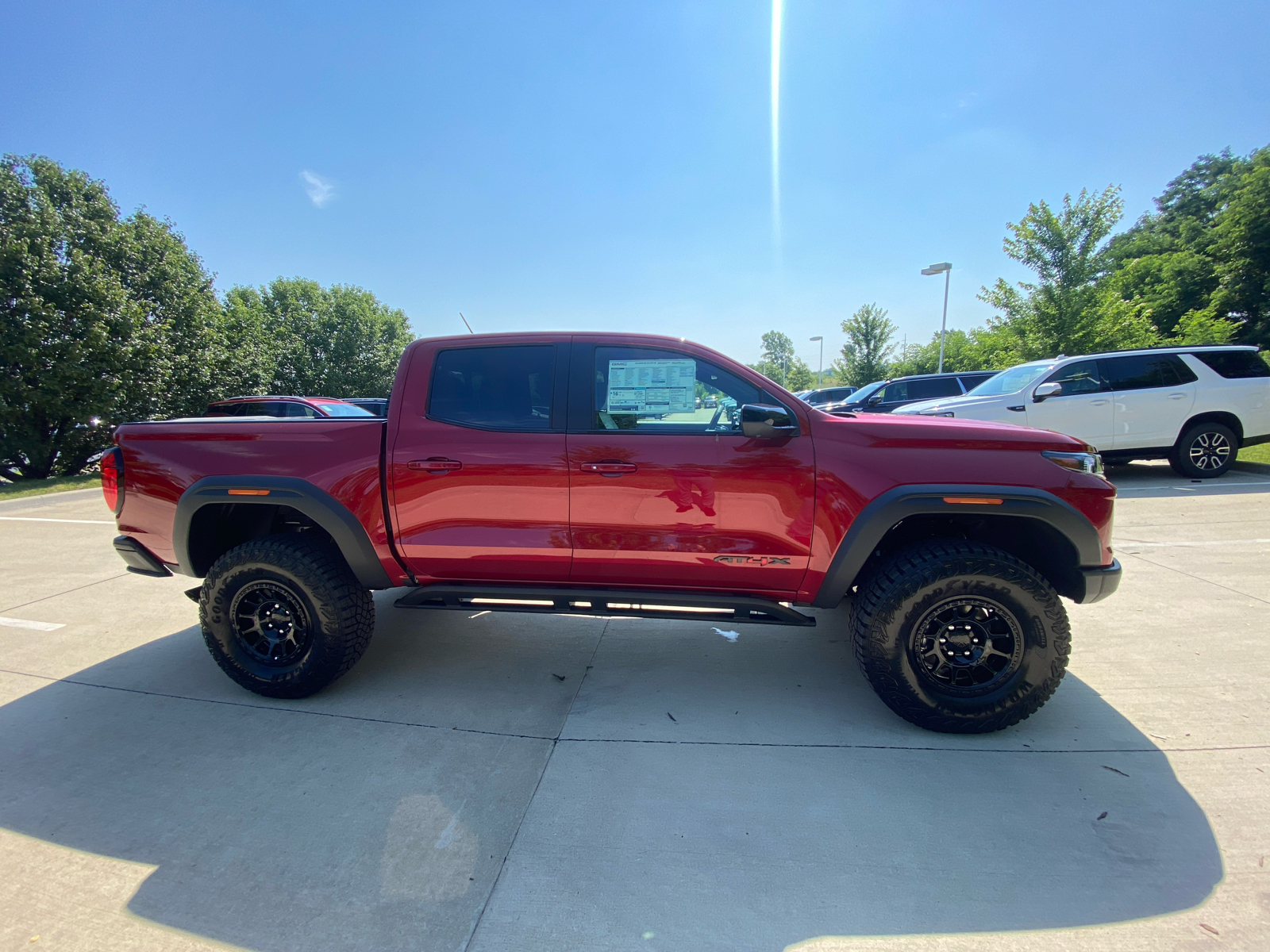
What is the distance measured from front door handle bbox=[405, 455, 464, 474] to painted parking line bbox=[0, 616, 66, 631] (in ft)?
10.9

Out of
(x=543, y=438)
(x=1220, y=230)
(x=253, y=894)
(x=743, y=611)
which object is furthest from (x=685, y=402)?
(x=1220, y=230)

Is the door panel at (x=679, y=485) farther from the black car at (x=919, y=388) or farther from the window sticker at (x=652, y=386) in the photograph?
the black car at (x=919, y=388)

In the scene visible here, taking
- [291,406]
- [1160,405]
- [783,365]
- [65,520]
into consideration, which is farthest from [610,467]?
[783,365]

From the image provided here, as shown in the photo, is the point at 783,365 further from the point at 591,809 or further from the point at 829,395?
the point at 591,809

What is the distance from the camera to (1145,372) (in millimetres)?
8180

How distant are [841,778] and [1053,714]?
132cm

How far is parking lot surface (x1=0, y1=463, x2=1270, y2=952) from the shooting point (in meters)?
1.74

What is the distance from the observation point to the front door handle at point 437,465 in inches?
111

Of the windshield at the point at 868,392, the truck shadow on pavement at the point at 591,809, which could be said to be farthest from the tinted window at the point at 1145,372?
the truck shadow on pavement at the point at 591,809

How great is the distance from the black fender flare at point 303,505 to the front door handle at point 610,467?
48.0 inches

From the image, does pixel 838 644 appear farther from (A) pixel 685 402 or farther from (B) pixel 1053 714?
(A) pixel 685 402

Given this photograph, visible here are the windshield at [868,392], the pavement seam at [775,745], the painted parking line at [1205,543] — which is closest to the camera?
the pavement seam at [775,745]

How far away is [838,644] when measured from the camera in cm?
367

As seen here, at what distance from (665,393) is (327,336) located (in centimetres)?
4195
